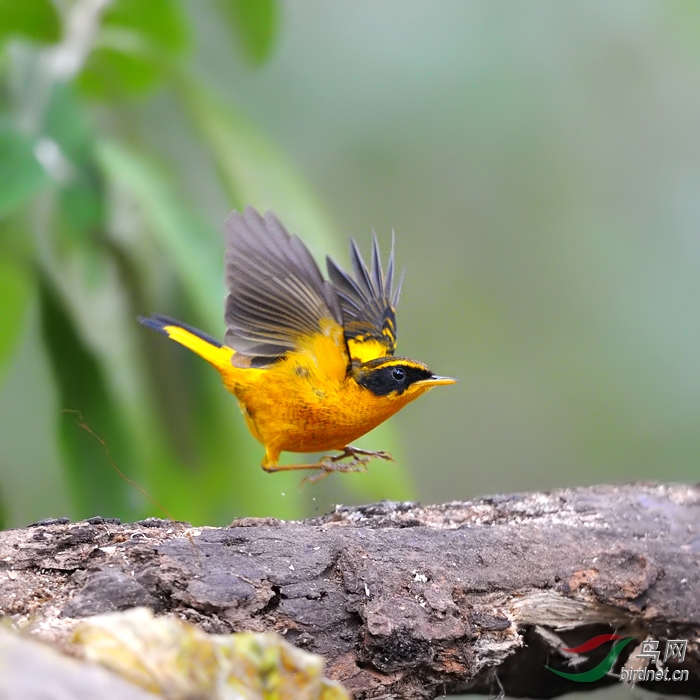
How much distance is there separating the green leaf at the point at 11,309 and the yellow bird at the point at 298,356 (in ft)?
2.10

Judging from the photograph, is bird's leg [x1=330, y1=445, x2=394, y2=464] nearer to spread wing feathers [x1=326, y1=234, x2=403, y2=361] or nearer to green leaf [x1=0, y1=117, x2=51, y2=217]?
spread wing feathers [x1=326, y1=234, x2=403, y2=361]

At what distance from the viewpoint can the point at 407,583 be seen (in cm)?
231

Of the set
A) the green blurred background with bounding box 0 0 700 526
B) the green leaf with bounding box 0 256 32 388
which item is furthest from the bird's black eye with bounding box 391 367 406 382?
the green blurred background with bounding box 0 0 700 526

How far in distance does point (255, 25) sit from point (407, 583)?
327cm

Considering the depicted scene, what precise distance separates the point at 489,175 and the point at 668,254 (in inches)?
68.4

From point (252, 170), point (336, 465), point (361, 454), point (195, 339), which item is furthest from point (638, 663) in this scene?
point (252, 170)

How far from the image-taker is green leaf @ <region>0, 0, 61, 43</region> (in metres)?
4.07

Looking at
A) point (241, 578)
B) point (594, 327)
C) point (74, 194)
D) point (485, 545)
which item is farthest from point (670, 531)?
point (594, 327)

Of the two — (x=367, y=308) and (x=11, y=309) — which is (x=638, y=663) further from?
(x=11, y=309)

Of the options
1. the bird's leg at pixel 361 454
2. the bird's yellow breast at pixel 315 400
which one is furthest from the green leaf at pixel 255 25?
the bird's leg at pixel 361 454

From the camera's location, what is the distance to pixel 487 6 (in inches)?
283

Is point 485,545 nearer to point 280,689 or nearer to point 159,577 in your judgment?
point 159,577

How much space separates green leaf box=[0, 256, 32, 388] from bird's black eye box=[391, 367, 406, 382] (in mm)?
1541

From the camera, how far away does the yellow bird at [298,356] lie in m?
3.18
